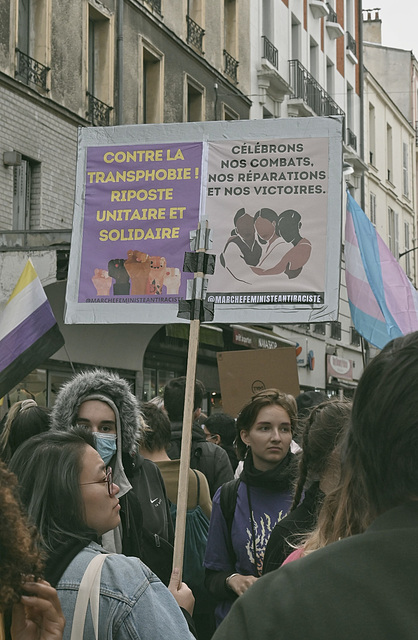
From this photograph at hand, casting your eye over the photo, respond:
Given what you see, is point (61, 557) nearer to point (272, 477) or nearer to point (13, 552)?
point (13, 552)

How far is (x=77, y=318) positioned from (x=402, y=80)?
44.3 m

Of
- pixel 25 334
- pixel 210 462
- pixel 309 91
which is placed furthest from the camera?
pixel 309 91

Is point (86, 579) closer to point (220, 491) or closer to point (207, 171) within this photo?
point (220, 491)

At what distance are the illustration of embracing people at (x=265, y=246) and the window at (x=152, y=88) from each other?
13.8 metres

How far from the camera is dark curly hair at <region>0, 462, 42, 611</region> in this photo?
2.13 m

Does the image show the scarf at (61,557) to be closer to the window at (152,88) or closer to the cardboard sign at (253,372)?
the cardboard sign at (253,372)

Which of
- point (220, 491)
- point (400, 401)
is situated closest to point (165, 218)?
point (220, 491)

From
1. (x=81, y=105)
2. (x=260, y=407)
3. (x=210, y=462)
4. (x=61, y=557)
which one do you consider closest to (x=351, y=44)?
(x=81, y=105)

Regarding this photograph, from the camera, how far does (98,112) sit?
59.9 feet

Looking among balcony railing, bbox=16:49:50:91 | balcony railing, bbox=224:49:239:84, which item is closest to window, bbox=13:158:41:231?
balcony railing, bbox=16:49:50:91

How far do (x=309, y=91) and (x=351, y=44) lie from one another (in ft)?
23.2

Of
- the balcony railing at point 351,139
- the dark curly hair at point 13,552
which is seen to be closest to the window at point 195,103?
the balcony railing at point 351,139

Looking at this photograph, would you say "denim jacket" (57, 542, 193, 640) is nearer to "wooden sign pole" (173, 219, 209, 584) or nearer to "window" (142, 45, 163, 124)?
"wooden sign pole" (173, 219, 209, 584)

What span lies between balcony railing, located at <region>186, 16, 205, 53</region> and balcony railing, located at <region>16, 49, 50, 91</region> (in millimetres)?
6724
